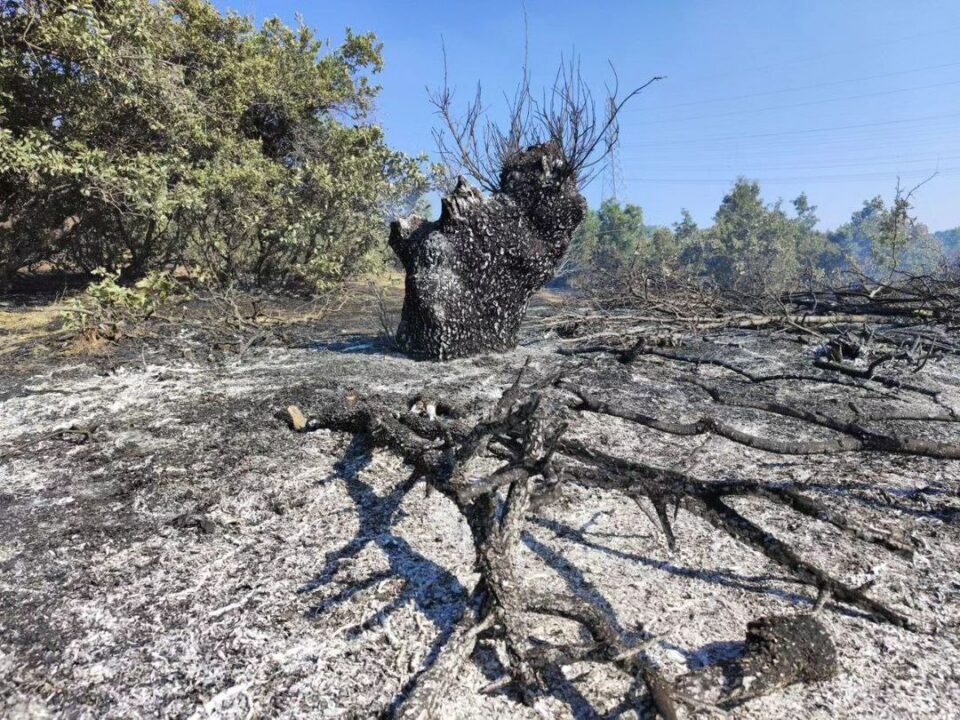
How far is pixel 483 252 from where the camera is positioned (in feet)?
18.8

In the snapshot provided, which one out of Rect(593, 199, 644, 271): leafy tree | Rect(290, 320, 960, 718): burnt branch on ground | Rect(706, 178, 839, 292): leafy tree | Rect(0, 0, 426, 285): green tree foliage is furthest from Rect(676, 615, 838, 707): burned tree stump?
Rect(593, 199, 644, 271): leafy tree

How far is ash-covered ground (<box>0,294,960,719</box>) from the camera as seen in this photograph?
5.22 feet

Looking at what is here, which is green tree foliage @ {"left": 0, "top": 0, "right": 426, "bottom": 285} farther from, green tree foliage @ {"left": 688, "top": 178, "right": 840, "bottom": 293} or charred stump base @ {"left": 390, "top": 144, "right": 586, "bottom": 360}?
green tree foliage @ {"left": 688, "top": 178, "right": 840, "bottom": 293}

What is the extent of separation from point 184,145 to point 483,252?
216 inches

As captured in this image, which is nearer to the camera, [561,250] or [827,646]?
[827,646]

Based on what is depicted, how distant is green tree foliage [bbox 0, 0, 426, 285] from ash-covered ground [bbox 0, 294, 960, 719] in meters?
4.50

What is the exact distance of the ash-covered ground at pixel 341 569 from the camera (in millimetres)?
1591

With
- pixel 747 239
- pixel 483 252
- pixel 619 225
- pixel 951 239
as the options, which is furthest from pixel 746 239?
pixel 951 239

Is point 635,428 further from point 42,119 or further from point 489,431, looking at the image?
point 42,119

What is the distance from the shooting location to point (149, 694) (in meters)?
1.58

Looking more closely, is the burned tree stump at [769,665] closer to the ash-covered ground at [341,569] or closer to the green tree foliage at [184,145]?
the ash-covered ground at [341,569]

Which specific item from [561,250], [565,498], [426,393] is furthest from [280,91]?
[565,498]

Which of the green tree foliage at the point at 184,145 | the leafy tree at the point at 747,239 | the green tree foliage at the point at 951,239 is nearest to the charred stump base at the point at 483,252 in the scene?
the green tree foliage at the point at 184,145

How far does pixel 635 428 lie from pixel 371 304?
7.95 meters
